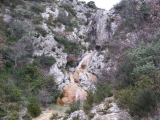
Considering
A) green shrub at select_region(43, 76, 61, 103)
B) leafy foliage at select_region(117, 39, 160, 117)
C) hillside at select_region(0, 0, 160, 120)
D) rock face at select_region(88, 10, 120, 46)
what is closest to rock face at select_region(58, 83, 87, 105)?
hillside at select_region(0, 0, 160, 120)

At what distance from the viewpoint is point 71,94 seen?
725 inches

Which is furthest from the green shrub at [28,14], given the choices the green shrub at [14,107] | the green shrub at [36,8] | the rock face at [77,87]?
the green shrub at [14,107]

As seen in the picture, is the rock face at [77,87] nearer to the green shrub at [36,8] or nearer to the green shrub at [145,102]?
the green shrub at [36,8]

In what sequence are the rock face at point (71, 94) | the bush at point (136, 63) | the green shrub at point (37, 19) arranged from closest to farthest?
1. the bush at point (136, 63)
2. the rock face at point (71, 94)
3. the green shrub at point (37, 19)

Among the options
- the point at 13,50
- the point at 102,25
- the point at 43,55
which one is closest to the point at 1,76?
the point at 13,50

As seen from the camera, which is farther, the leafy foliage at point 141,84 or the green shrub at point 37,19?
the green shrub at point 37,19

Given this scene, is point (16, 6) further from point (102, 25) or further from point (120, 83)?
point (120, 83)

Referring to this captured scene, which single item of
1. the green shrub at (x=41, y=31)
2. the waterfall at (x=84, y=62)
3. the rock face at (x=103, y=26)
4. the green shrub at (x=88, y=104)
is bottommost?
the green shrub at (x=88, y=104)

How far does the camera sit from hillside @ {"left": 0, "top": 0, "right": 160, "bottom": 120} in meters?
8.04

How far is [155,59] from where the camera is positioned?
31.2ft

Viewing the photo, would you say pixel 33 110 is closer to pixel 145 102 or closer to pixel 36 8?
pixel 145 102

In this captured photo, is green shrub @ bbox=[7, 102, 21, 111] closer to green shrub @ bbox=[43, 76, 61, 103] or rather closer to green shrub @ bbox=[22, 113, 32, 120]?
green shrub @ bbox=[22, 113, 32, 120]

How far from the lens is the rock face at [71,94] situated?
702 inches

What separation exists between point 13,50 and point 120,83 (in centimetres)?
1118
